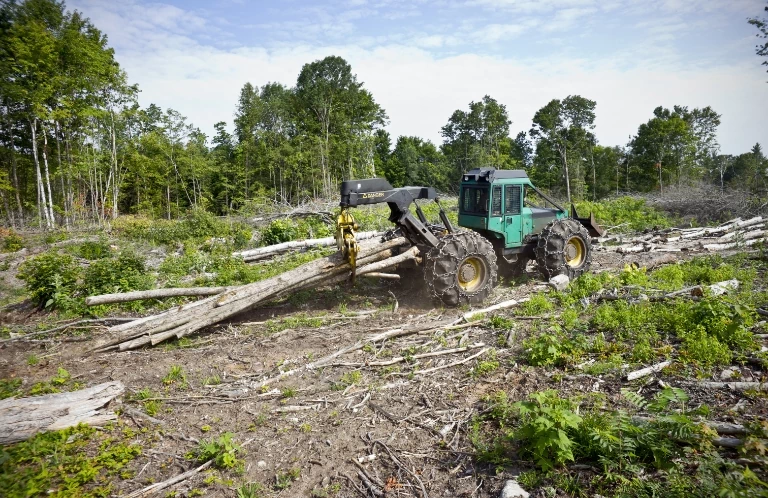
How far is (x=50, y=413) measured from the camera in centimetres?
435

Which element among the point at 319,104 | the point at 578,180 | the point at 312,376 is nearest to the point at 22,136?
the point at 319,104

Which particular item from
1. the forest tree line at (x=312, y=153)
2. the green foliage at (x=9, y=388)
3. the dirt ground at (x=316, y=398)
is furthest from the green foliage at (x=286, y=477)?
the forest tree line at (x=312, y=153)

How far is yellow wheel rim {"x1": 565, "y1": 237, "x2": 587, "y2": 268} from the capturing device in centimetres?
983

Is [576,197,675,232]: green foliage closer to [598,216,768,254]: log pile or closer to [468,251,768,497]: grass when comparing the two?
[598,216,768,254]: log pile

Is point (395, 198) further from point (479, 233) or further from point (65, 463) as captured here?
point (65, 463)

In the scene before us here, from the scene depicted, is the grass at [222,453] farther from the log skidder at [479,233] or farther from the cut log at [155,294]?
the cut log at [155,294]

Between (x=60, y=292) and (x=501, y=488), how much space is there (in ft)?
32.5

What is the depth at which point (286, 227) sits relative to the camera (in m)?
15.0

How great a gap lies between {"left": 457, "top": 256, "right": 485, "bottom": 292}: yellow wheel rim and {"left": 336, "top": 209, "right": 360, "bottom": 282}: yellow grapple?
2.28 m

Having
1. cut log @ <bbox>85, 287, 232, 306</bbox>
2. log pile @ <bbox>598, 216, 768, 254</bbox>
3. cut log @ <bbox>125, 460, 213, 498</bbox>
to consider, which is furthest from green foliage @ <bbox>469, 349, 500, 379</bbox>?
log pile @ <bbox>598, 216, 768, 254</bbox>

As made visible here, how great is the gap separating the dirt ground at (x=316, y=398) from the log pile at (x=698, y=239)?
30.0ft

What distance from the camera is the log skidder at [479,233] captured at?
7.63 meters

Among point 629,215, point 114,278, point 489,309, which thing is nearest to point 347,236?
point 489,309

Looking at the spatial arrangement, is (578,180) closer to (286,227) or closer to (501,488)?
(286,227)
